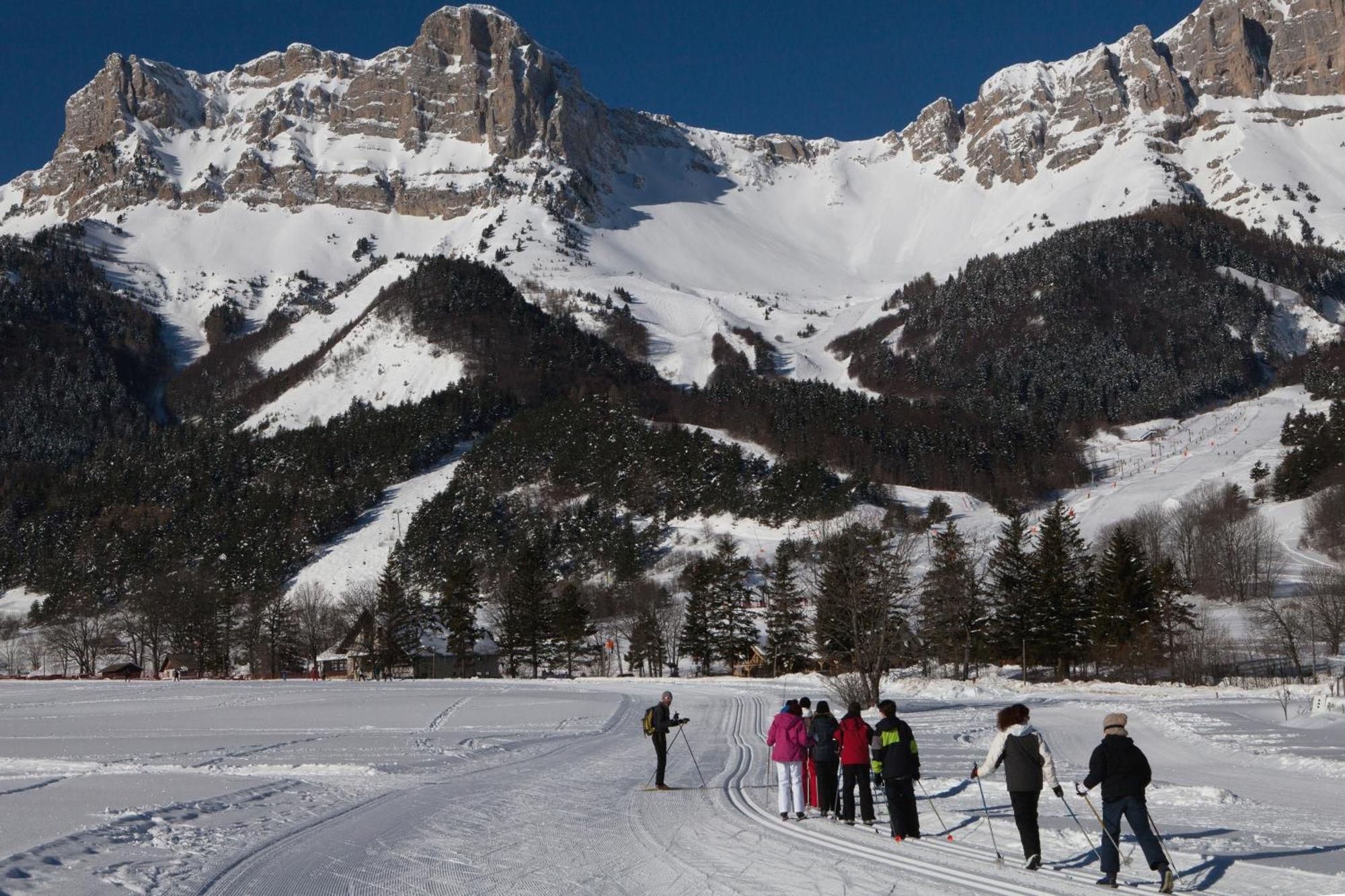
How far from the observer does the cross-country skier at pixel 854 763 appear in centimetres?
1353

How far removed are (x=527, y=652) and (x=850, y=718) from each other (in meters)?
68.9

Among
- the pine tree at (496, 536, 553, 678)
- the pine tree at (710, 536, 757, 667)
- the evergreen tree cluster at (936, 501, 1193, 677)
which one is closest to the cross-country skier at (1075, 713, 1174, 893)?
the evergreen tree cluster at (936, 501, 1193, 677)

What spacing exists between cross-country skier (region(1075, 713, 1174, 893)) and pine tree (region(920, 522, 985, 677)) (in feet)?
161

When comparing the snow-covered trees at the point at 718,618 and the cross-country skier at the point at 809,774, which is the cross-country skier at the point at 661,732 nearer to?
the cross-country skier at the point at 809,774

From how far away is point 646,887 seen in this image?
10.1m

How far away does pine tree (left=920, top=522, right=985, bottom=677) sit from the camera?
59.8 m

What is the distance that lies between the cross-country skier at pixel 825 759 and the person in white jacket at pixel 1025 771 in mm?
3409

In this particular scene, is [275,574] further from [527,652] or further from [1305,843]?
[1305,843]

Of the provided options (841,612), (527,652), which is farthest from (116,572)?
(841,612)

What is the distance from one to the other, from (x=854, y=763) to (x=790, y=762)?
0.85 m

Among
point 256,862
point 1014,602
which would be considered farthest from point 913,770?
point 1014,602

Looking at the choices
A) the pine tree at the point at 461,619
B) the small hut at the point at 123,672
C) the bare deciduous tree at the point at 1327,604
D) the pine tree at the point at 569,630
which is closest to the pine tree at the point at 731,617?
the pine tree at the point at 569,630

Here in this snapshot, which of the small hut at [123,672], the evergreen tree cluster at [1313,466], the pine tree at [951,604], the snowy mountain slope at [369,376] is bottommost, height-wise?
the small hut at [123,672]

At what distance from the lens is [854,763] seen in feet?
44.4
